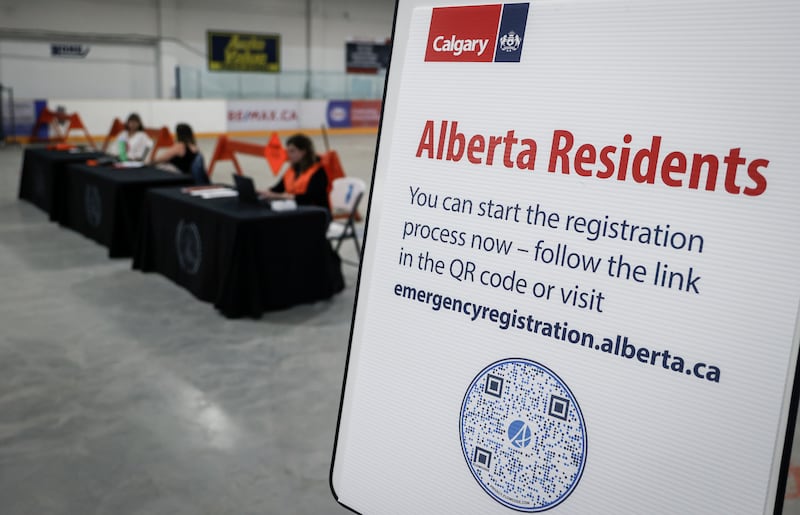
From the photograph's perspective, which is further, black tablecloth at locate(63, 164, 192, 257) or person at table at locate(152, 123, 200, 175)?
person at table at locate(152, 123, 200, 175)

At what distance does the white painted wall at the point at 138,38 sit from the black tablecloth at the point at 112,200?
10.2 metres

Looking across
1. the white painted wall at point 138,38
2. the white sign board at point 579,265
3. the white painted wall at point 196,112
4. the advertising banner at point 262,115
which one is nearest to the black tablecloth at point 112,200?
the white sign board at point 579,265

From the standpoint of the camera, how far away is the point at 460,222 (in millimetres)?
1313

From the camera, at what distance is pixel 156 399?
3.47 meters

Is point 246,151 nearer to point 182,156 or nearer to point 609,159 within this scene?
point 182,156

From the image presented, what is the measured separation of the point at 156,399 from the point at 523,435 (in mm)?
2653

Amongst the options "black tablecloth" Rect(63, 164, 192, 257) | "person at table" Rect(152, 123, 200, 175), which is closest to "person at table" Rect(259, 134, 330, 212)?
"black tablecloth" Rect(63, 164, 192, 257)

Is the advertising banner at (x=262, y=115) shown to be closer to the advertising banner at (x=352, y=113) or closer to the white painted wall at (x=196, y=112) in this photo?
the white painted wall at (x=196, y=112)

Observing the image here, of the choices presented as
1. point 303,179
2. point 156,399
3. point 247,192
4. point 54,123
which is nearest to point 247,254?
point 247,192

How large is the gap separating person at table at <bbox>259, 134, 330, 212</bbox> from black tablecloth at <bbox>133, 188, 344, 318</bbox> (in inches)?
12.4

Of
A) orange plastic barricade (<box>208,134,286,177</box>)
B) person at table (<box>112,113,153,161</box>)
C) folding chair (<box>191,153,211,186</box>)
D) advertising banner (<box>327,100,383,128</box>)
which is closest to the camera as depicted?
folding chair (<box>191,153,211,186</box>)

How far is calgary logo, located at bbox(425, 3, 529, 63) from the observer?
1.23 m

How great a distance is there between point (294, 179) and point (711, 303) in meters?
4.69

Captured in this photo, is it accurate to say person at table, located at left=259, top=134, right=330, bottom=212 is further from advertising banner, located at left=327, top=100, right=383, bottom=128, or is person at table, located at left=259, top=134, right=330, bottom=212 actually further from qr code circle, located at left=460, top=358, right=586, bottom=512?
advertising banner, located at left=327, top=100, right=383, bottom=128
